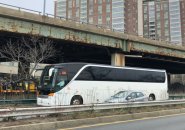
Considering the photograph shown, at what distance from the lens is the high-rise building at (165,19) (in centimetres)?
14675

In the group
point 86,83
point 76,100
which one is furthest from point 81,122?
point 86,83

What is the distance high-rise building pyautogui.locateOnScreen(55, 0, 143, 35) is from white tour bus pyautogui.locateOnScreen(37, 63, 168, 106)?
96381mm

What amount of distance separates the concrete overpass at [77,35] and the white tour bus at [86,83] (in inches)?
293

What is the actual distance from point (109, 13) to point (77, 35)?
9867cm

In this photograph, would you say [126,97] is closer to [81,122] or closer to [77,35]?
[81,122]

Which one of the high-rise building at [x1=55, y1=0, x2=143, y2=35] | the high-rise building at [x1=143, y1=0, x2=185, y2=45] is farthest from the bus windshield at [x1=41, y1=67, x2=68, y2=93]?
the high-rise building at [x1=143, y1=0, x2=185, y2=45]

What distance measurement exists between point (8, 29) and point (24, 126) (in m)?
19.3

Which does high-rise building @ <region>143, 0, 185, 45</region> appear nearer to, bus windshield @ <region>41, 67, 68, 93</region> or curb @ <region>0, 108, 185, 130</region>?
bus windshield @ <region>41, 67, 68, 93</region>

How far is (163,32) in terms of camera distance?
→ 15025cm

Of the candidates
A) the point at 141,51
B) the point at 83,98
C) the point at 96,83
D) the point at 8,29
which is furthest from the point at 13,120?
the point at 141,51

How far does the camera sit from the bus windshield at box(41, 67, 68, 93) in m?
21.7

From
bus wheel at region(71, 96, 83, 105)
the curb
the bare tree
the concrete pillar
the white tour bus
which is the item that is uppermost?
the bare tree

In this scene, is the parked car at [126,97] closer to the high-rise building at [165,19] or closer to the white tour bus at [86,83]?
the white tour bus at [86,83]

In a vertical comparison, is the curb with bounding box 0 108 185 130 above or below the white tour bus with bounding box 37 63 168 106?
below
